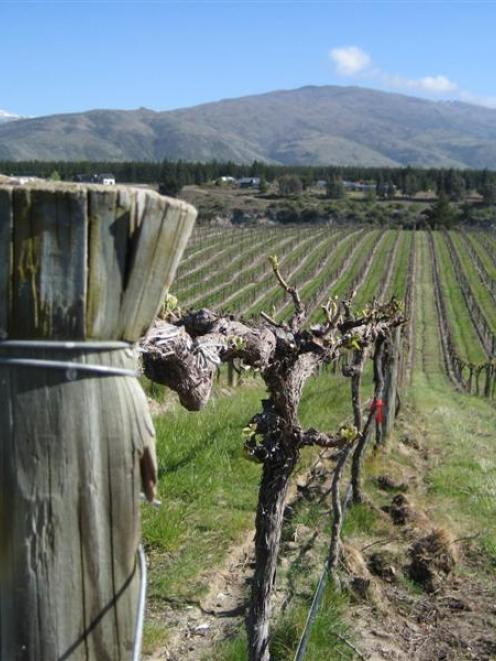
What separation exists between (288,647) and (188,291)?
42753 millimetres

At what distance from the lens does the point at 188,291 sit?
47.1m

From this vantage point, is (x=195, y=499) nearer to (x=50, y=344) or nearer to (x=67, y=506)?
(x=67, y=506)

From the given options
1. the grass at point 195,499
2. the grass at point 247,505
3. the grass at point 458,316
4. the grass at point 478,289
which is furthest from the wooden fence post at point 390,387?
the grass at point 478,289

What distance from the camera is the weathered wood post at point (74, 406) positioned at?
4.76ft

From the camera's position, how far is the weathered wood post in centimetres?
145

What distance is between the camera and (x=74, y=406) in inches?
59.8

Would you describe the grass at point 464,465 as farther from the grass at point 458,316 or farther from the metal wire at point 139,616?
the grass at point 458,316

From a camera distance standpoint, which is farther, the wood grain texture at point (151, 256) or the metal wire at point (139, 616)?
the metal wire at point (139, 616)

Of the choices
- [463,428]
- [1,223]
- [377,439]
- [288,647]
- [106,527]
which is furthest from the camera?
[463,428]

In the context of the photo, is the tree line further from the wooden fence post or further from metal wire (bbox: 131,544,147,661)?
metal wire (bbox: 131,544,147,661)

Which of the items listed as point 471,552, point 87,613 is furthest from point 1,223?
point 471,552

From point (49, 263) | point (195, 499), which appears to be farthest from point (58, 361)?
point (195, 499)

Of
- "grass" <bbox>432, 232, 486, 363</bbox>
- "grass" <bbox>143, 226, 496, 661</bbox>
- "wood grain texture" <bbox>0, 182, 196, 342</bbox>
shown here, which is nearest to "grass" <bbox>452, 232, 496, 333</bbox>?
"grass" <bbox>432, 232, 486, 363</bbox>

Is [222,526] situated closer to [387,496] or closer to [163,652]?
[163,652]
